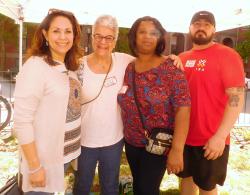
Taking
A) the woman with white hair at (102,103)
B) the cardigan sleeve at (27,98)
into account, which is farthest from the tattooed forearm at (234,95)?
the cardigan sleeve at (27,98)

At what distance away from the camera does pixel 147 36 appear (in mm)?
2602

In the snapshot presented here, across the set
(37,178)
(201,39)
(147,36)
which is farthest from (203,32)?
(37,178)

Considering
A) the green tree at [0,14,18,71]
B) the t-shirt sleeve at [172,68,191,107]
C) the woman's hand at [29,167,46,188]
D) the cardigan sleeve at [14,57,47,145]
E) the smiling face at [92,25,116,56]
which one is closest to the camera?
the cardigan sleeve at [14,57,47,145]

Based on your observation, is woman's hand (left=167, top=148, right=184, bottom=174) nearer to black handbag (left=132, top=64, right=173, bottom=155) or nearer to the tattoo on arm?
black handbag (left=132, top=64, right=173, bottom=155)

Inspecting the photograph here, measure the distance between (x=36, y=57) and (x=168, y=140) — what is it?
4.16ft

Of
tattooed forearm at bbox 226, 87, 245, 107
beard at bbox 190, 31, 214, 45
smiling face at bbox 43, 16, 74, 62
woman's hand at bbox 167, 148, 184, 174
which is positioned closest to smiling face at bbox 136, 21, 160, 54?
beard at bbox 190, 31, 214, 45

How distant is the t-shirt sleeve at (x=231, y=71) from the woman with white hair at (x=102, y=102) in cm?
44

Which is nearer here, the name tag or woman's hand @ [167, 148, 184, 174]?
woman's hand @ [167, 148, 184, 174]

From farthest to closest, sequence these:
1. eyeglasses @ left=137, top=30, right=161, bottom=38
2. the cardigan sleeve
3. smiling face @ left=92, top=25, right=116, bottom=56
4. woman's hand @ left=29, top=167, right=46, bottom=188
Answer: smiling face @ left=92, top=25, right=116, bottom=56, eyeglasses @ left=137, top=30, right=161, bottom=38, woman's hand @ left=29, top=167, right=46, bottom=188, the cardigan sleeve

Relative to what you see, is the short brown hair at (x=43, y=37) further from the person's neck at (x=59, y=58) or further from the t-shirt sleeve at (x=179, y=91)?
the t-shirt sleeve at (x=179, y=91)

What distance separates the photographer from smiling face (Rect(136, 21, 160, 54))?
2.60 meters

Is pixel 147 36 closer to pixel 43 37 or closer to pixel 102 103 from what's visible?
pixel 102 103

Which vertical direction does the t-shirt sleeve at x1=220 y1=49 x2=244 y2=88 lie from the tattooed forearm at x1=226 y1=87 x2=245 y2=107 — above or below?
above

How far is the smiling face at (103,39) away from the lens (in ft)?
8.87
